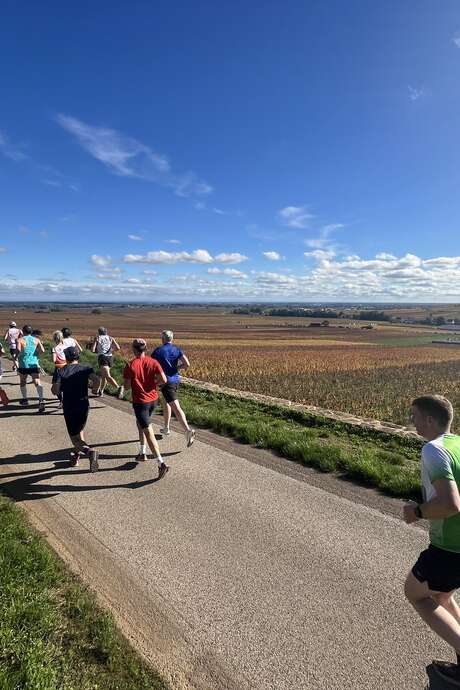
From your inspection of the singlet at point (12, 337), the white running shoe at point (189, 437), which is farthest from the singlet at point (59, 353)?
the singlet at point (12, 337)

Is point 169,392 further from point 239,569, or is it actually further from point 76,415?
point 239,569

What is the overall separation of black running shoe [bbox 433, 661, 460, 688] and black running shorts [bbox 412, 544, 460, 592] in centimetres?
59

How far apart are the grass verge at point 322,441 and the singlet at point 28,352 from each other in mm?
3987

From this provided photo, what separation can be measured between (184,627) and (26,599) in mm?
1308

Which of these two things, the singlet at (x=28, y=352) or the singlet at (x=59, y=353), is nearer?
the singlet at (x=59, y=353)

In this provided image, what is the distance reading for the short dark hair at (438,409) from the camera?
2.59 meters

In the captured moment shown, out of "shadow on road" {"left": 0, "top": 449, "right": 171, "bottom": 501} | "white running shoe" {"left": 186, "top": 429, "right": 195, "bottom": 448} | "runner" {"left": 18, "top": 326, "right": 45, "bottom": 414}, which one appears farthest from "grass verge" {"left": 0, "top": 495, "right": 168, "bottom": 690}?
"runner" {"left": 18, "top": 326, "right": 45, "bottom": 414}

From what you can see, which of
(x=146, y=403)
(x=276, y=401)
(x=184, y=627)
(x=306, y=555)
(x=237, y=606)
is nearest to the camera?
(x=184, y=627)

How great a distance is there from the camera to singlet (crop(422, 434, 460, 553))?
2485 millimetres

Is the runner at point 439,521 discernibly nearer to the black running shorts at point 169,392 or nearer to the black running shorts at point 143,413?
the black running shorts at point 143,413

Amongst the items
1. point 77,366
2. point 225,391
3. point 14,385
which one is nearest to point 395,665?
point 77,366

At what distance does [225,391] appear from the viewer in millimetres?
13188

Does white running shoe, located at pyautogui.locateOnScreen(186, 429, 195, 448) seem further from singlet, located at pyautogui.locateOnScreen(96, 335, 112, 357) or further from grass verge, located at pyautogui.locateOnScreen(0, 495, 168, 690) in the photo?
singlet, located at pyautogui.locateOnScreen(96, 335, 112, 357)

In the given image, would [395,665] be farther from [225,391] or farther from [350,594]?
[225,391]
